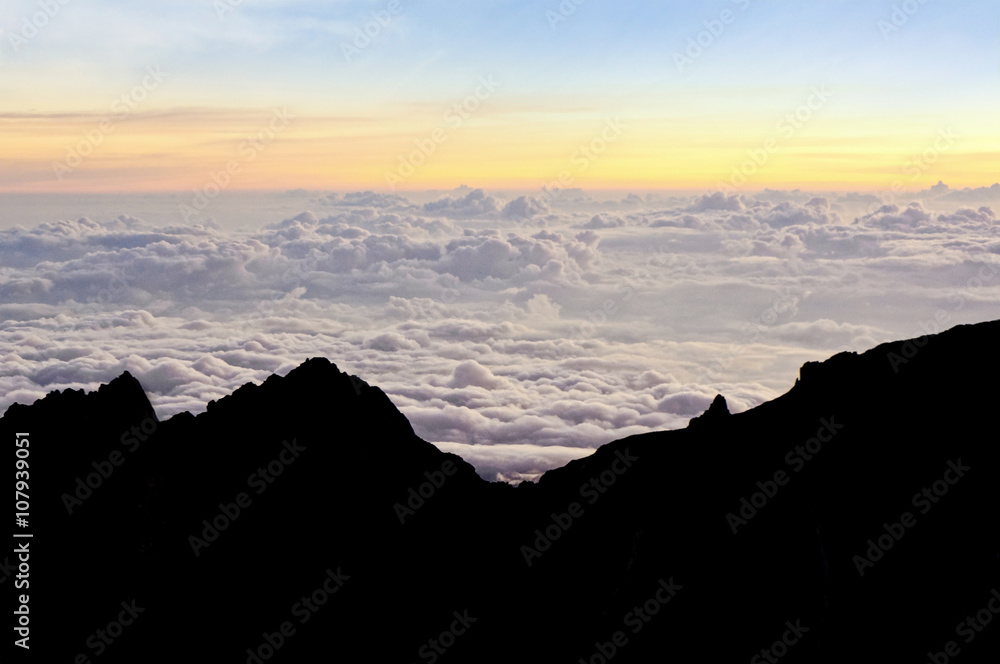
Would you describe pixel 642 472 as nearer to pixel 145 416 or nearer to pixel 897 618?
pixel 897 618

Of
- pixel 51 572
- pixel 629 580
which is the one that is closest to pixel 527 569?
pixel 629 580

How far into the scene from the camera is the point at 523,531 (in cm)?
5138

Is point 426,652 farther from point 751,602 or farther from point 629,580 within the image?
point 751,602

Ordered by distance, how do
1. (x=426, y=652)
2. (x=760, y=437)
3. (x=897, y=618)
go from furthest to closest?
(x=426, y=652)
(x=760, y=437)
(x=897, y=618)

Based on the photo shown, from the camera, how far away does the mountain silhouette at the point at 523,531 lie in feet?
136

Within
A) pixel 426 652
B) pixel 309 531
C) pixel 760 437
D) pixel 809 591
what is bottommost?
pixel 426 652

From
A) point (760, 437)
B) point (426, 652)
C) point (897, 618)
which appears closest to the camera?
point (897, 618)

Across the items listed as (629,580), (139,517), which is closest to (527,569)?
(629,580)

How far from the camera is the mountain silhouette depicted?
1630 inches

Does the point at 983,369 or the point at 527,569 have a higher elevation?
the point at 983,369

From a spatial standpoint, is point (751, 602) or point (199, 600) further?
point (199, 600)

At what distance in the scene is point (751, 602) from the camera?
1687 inches

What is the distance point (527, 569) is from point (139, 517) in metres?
21.6

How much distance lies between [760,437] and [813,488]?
3691mm
